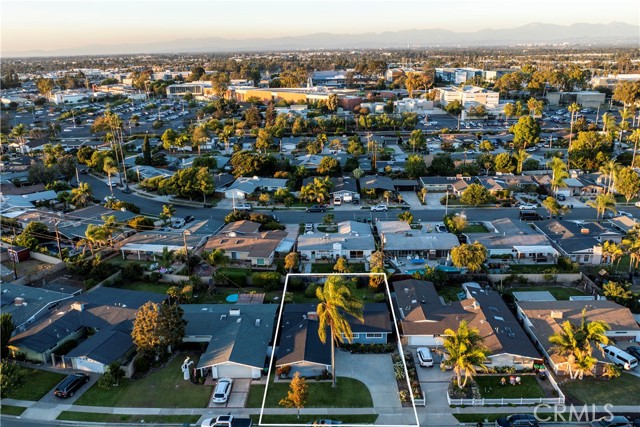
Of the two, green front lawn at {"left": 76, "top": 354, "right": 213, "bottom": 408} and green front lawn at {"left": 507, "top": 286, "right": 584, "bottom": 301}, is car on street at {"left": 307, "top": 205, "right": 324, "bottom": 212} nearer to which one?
green front lawn at {"left": 507, "top": 286, "right": 584, "bottom": 301}

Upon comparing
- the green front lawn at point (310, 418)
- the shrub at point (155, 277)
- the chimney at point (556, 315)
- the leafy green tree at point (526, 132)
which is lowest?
the green front lawn at point (310, 418)

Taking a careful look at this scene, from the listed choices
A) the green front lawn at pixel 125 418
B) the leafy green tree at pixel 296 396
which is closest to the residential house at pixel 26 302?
the green front lawn at pixel 125 418

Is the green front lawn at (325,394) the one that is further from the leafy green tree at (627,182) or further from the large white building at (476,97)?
the large white building at (476,97)

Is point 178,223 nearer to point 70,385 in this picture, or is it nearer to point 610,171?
point 70,385

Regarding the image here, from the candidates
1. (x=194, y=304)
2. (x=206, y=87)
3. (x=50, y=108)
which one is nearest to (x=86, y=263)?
(x=194, y=304)

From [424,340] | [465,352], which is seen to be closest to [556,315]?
[424,340]

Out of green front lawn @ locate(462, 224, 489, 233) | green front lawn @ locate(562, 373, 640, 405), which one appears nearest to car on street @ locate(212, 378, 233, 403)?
green front lawn @ locate(562, 373, 640, 405)
